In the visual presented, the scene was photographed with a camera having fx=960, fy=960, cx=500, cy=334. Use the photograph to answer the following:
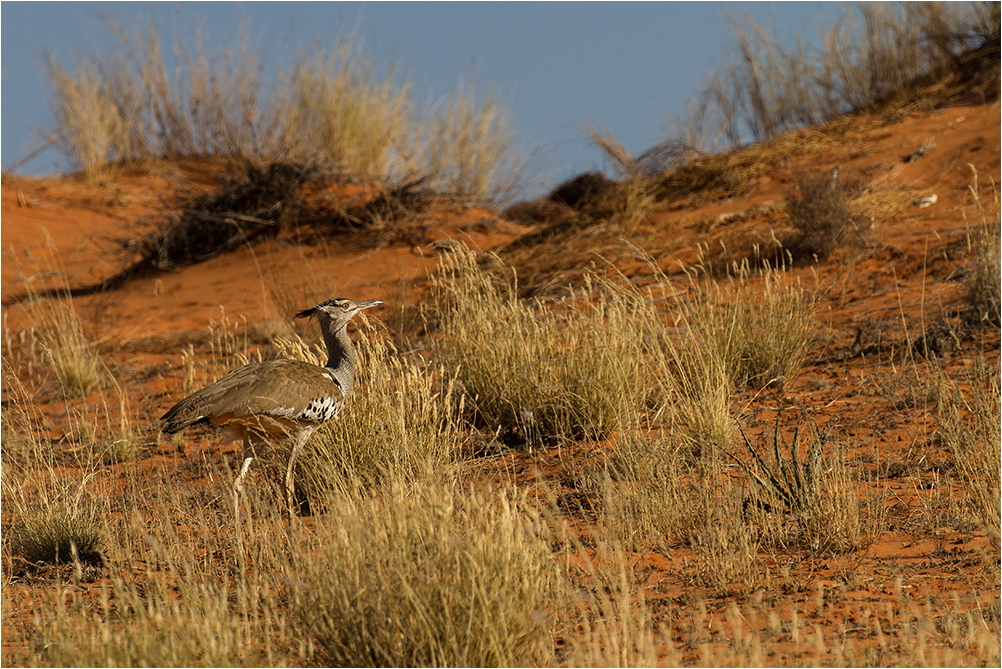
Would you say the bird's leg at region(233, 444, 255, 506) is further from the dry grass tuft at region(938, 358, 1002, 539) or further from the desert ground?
the dry grass tuft at region(938, 358, 1002, 539)

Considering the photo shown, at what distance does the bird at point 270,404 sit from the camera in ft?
15.8

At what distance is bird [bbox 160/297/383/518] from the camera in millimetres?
4809

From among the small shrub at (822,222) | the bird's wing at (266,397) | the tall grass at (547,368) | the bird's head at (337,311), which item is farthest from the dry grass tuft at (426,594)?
the small shrub at (822,222)

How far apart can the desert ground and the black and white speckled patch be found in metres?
0.32

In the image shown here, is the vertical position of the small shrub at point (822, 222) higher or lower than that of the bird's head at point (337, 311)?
higher

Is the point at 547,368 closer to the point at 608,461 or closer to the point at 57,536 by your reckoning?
the point at 608,461

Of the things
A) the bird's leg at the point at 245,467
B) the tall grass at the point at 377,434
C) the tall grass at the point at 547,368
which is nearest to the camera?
the bird's leg at the point at 245,467

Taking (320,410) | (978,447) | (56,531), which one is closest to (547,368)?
(320,410)

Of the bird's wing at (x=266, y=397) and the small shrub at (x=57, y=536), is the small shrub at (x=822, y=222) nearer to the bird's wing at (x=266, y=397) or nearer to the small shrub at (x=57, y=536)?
the bird's wing at (x=266, y=397)

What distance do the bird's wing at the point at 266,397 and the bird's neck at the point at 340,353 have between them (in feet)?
0.87

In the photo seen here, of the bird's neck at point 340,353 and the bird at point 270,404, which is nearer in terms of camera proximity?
the bird at point 270,404

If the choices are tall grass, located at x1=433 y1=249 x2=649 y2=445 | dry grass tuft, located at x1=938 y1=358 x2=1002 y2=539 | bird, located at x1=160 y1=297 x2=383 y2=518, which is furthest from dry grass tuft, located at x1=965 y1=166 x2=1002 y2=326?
bird, located at x1=160 y1=297 x2=383 y2=518

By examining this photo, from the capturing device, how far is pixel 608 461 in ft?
16.4

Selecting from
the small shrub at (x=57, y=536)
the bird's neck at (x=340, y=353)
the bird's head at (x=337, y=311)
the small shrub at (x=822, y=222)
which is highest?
the small shrub at (x=822, y=222)
